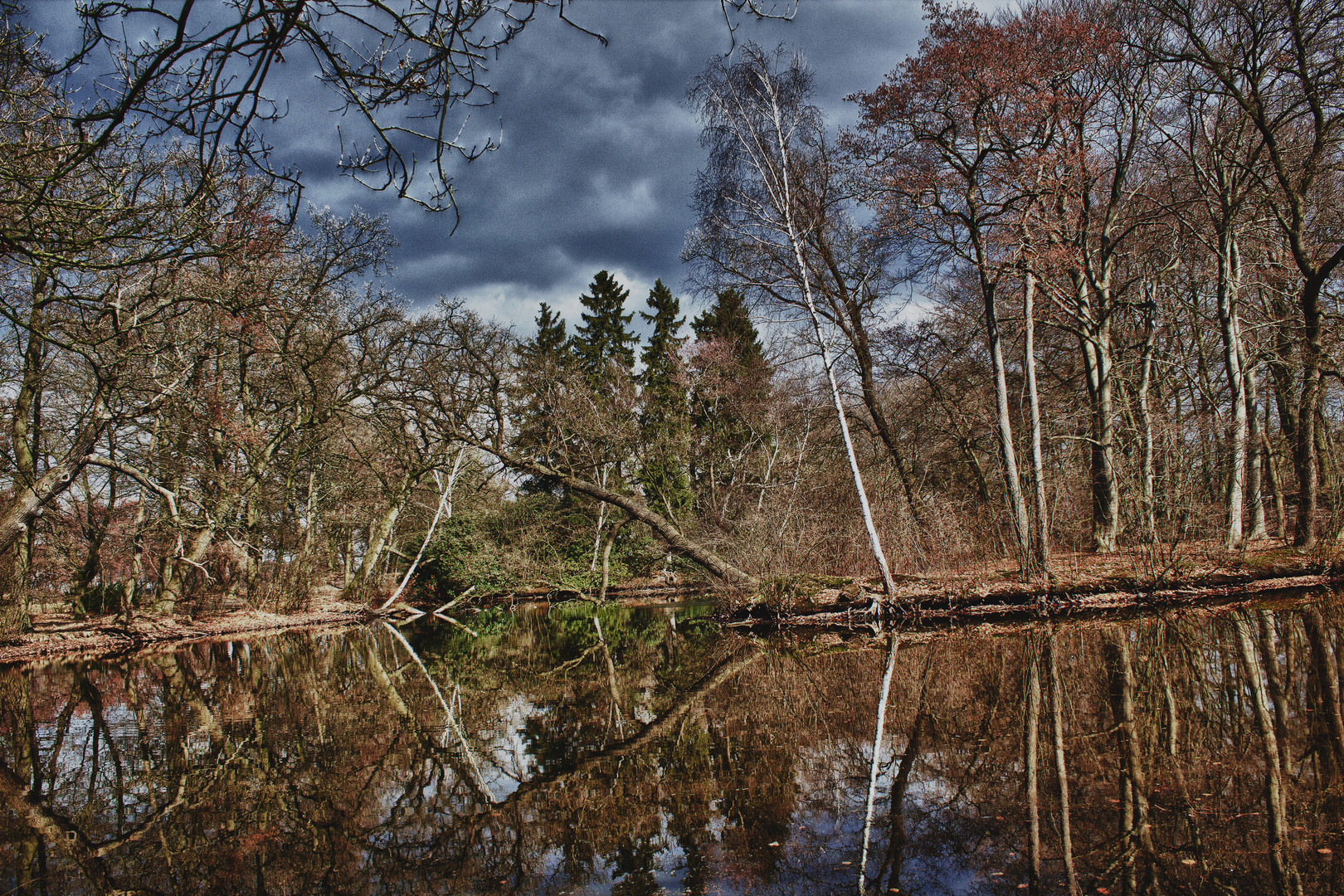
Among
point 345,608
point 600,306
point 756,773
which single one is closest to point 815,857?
point 756,773

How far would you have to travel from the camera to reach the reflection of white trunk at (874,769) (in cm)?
299

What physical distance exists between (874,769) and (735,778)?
84 cm

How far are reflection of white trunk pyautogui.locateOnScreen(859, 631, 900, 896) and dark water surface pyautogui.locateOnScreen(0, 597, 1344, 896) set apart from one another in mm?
35

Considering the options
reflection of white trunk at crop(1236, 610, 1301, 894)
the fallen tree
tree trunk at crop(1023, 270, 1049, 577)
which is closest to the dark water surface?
reflection of white trunk at crop(1236, 610, 1301, 894)

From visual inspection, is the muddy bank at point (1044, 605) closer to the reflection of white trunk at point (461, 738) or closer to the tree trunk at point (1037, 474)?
the tree trunk at point (1037, 474)

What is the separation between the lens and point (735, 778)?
4191 mm

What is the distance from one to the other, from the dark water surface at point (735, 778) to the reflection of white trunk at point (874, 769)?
1.4 inches

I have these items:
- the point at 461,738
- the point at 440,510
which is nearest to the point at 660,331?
the point at 440,510

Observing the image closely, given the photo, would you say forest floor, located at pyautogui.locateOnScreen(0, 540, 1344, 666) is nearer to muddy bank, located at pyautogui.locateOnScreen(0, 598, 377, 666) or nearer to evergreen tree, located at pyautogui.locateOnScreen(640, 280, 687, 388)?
muddy bank, located at pyautogui.locateOnScreen(0, 598, 377, 666)

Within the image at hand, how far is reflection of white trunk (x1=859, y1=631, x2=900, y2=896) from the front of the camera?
299cm

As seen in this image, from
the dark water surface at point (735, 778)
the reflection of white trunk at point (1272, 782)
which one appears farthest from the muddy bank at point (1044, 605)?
the reflection of white trunk at point (1272, 782)

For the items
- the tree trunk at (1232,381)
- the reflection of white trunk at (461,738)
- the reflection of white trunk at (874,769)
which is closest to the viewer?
the reflection of white trunk at (874,769)

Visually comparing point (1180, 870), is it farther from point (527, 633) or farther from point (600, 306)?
point (600, 306)

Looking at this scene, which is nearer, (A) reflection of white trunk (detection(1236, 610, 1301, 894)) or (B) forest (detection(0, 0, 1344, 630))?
(A) reflection of white trunk (detection(1236, 610, 1301, 894))
